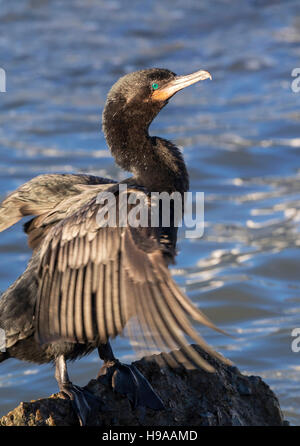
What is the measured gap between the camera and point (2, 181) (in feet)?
39.5

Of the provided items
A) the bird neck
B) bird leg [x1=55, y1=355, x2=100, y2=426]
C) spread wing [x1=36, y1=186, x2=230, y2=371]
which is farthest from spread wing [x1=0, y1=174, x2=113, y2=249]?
bird leg [x1=55, y1=355, x2=100, y2=426]

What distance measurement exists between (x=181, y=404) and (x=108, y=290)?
3.20 ft

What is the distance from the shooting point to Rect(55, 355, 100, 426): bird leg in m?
5.00

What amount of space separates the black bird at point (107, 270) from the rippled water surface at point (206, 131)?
8.92 ft

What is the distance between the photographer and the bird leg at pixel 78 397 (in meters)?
5.00

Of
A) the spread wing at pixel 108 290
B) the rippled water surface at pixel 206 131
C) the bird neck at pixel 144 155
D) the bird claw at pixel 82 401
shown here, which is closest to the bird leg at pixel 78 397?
the bird claw at pixel 82 401

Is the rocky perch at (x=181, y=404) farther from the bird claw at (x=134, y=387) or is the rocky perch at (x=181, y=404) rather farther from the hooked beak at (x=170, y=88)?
the hooked beak at (x=170, y=88)

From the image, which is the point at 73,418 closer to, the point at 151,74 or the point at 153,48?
the point at 151,74

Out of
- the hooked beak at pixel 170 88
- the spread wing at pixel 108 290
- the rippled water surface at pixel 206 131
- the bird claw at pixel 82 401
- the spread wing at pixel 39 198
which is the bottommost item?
the bird claw at pixel 82 401

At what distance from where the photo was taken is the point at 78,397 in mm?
5082

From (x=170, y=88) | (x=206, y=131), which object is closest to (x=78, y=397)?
(x=170, y=88)

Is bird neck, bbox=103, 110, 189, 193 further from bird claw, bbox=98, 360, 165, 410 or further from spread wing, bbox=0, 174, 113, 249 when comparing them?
bird claw, bbox=98, 360, 165, 410

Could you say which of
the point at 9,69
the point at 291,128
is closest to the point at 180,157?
the point at 291,128

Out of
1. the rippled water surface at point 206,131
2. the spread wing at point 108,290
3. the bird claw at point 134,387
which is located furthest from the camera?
the rippled water surface at point 206,131
